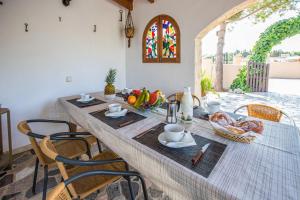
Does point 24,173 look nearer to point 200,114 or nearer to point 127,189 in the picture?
point 127,189

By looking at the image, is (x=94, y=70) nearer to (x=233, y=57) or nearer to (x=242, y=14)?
(x=242, y=14)

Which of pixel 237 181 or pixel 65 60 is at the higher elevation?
pixel 65 60

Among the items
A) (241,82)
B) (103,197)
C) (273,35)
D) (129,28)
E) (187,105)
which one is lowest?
(103,197)

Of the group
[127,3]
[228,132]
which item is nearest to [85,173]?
[228,132]

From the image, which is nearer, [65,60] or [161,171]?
[161,171]

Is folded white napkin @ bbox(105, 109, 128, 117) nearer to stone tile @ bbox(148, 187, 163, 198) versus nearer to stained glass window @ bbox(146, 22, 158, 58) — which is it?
stone tile @ bbox(148, 187, 163, 198)

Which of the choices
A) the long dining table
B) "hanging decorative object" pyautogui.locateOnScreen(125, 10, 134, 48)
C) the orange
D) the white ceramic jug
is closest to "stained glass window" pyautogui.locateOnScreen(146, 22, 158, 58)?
"hanging decorative object" pyautogui.locateOnScreen(125, 10, 134, 48)

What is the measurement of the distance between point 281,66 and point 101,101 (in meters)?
10.6

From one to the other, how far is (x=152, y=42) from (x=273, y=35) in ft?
15.8

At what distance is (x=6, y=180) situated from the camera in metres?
1.91

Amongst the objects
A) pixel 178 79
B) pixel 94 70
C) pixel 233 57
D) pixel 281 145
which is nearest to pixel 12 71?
pixel 94 70

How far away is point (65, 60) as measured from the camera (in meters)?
2.75

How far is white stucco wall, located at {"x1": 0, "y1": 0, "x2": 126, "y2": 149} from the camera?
2291 mm

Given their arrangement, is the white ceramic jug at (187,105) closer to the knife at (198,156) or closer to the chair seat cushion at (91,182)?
the knife at (198,156)
